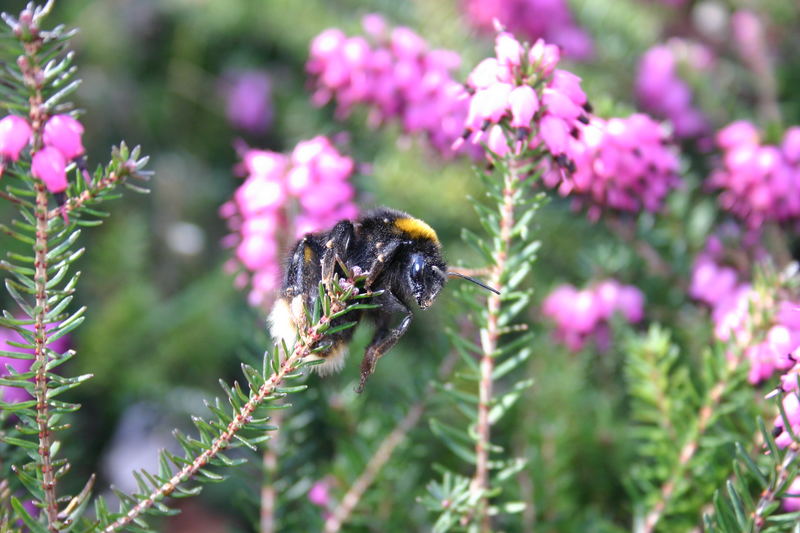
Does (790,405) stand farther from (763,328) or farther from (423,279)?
(423,279)

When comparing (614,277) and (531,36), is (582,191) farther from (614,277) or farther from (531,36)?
(531,36)

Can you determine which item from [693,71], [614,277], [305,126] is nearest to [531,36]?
[693,71]

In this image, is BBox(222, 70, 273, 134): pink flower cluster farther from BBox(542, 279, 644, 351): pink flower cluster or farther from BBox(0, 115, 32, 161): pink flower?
BBox(0, 115, 32, 161): pink flower

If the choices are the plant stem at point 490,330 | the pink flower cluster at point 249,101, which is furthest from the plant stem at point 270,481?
the pink flower cluster at point 249,101

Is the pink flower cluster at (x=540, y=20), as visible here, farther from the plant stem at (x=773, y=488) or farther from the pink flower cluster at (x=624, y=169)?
the plant stem at (x=773, y=488)

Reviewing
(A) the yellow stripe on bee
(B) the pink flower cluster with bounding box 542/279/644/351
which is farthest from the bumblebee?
(B) the pink flower cluster with bounding box 542/279/644/351

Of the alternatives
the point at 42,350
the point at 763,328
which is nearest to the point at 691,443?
the point at 763,328
